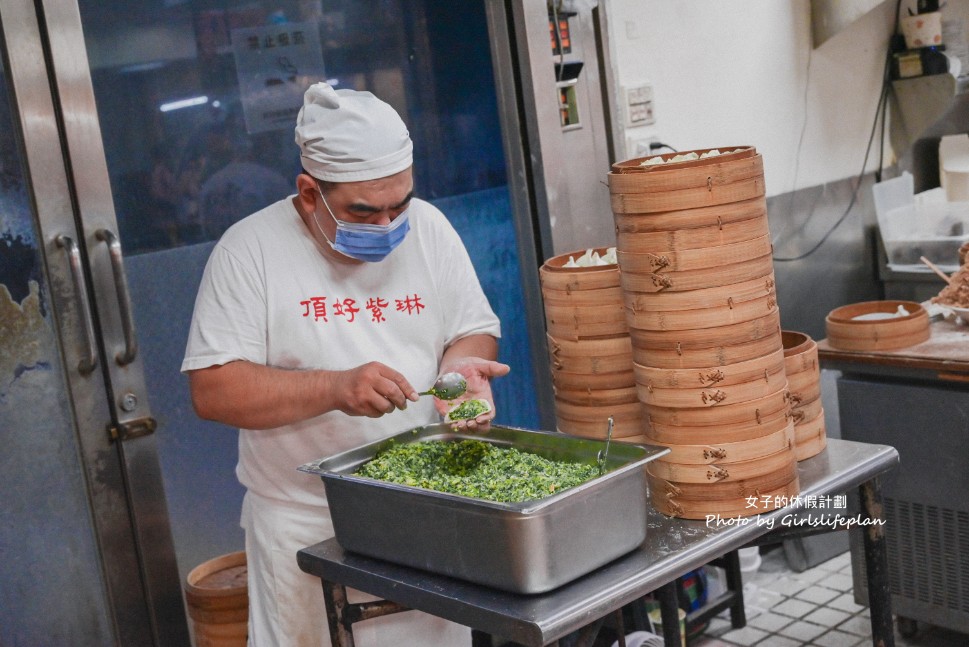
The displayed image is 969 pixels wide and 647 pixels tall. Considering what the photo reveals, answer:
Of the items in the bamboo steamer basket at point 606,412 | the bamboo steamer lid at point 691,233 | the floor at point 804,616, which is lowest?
the floor at point 804,616

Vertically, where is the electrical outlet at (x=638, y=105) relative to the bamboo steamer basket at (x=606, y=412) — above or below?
above

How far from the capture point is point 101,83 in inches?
113

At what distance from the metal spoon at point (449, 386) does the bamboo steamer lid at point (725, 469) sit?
454 millimetres

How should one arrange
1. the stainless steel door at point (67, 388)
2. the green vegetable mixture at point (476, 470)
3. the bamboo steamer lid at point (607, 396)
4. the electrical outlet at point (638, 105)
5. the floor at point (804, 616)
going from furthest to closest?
the electrical outlet at point (638, 105) < the floor at point (804, 616) < the stainless steel door at point (67, 388) < the bamboo steamer lid at point (607, 396) < the green vegetable mixture at point (476, 470)

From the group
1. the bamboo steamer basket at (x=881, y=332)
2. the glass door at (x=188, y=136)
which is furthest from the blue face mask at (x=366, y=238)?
the bamboo steamer basket at (x=881, y=332)

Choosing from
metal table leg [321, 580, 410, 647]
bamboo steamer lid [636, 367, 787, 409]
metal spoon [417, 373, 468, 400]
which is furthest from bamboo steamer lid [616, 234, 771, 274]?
metal table leg [321, 580, 410, 647]

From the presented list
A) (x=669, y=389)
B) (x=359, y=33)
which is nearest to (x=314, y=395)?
(x=669, y=389)

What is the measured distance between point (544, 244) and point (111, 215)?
155cm

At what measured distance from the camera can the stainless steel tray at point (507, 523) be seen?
180 cm

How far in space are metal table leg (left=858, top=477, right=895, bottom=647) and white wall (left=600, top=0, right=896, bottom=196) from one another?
1874mm

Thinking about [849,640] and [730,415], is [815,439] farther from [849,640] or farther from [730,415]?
[849,640]

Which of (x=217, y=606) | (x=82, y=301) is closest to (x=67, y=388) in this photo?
(x=82, y=301)

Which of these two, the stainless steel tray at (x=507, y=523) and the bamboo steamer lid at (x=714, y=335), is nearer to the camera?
the stainless steel tray at (x=507, y=523)

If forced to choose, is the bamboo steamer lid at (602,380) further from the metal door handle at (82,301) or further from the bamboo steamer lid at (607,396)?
the metal door handle at (82,301)
